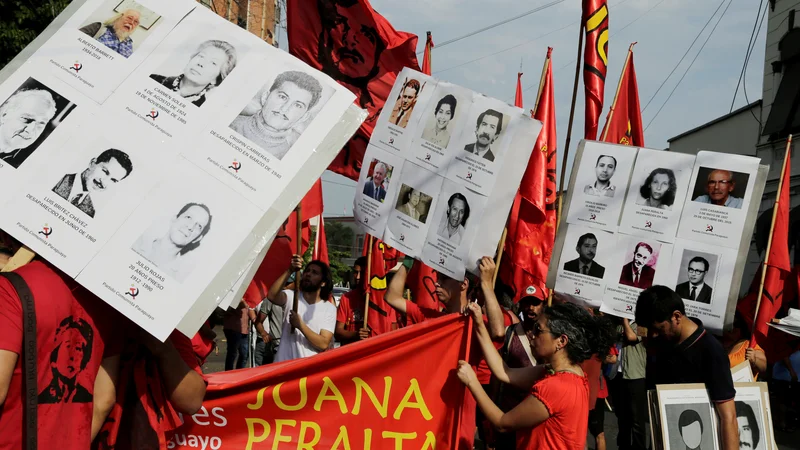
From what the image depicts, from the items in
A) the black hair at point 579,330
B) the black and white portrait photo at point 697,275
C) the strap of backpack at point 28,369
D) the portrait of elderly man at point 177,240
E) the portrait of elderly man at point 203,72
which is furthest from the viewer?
the black and white portrait photo at point 697,275

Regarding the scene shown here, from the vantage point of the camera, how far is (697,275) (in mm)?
4918

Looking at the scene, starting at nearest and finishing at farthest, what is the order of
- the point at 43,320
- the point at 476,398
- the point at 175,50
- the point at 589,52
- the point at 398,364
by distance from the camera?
the point at 43,320 → the point at 175,50 → the point at 476,398 → the point at 398,364 → the point at 589,52

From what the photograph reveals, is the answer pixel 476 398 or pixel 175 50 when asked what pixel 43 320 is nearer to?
pixel 175 50

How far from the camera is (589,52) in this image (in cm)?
557

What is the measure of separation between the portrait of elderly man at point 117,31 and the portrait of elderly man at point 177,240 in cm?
74

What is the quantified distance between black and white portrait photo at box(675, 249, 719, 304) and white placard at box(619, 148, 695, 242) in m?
0.19

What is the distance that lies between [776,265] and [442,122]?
3298 mm

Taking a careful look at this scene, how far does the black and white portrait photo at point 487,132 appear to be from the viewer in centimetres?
427

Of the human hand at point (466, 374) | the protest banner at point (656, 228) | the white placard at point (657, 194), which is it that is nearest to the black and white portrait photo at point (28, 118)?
the human hand at point (466, 374)

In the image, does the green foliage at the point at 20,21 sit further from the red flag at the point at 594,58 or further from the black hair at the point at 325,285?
the red flag at the point at 594,58

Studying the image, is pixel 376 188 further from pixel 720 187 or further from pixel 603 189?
pixel 720 187

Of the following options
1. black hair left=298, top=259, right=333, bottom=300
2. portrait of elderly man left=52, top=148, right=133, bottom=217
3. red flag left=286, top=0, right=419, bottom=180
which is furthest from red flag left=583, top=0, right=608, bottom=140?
portrait of elderly man left=52, top=148, right=133, bottom=217

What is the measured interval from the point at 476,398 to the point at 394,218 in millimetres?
1478

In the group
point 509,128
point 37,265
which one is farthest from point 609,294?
point 37,265
